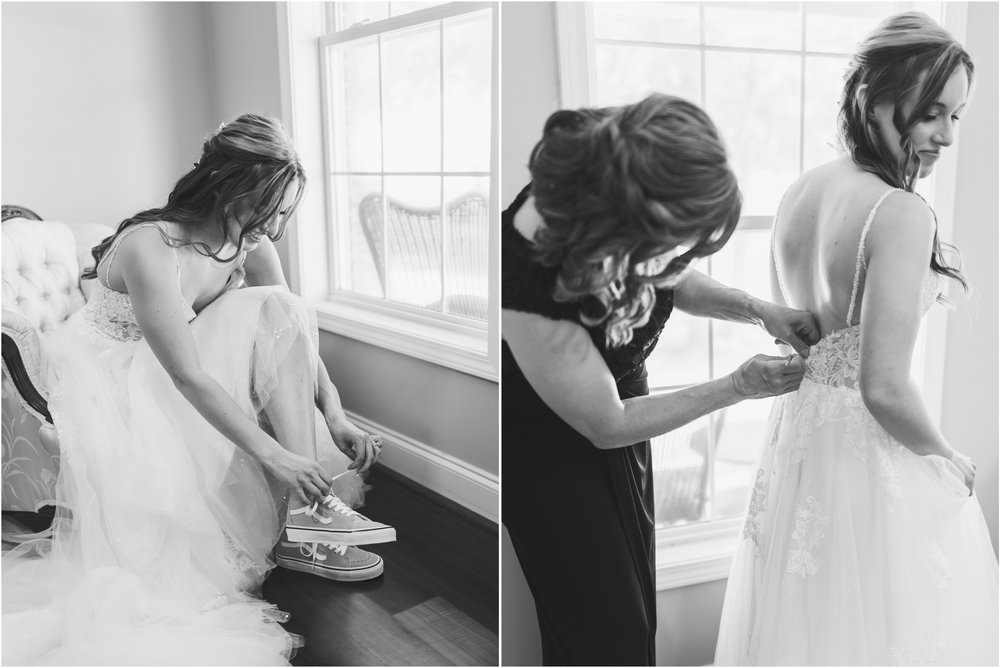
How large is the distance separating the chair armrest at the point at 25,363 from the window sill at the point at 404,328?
531mm

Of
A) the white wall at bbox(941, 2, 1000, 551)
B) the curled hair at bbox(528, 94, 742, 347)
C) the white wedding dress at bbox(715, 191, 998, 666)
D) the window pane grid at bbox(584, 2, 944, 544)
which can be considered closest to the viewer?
the curled hair at bbox(528, 94, 742, 347)

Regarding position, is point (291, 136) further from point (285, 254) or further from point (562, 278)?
point (562, 278)

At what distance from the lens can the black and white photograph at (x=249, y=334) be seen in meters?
1.27

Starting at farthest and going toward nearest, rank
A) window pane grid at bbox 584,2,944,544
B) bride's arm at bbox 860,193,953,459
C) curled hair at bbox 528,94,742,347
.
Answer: window pane grid at bbox 584,2,944,544 → bride's arm at bbox 860,193,953,459 → curled hair at bbox 528,94,742,347

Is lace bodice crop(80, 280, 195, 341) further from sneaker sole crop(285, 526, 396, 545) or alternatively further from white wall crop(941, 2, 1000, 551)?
white wall crop(941, 2, 1000, 551)

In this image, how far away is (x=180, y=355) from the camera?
128 cm

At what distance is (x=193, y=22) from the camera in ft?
4.46

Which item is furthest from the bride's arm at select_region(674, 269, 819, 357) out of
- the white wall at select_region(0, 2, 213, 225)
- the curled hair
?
the white wall at select_region(0, 2, 213, 225)

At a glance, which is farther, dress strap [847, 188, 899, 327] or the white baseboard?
the white baseboard

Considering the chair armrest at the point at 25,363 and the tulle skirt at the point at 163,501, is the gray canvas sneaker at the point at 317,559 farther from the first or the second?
the chair armrest at the point at 25,363

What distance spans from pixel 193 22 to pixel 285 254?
19.2 inches

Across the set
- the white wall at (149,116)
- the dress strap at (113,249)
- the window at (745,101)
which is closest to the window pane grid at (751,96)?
the window at (745,101)

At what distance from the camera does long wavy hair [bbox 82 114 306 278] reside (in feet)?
4.13

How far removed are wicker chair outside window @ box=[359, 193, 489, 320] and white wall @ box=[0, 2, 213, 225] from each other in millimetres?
358
